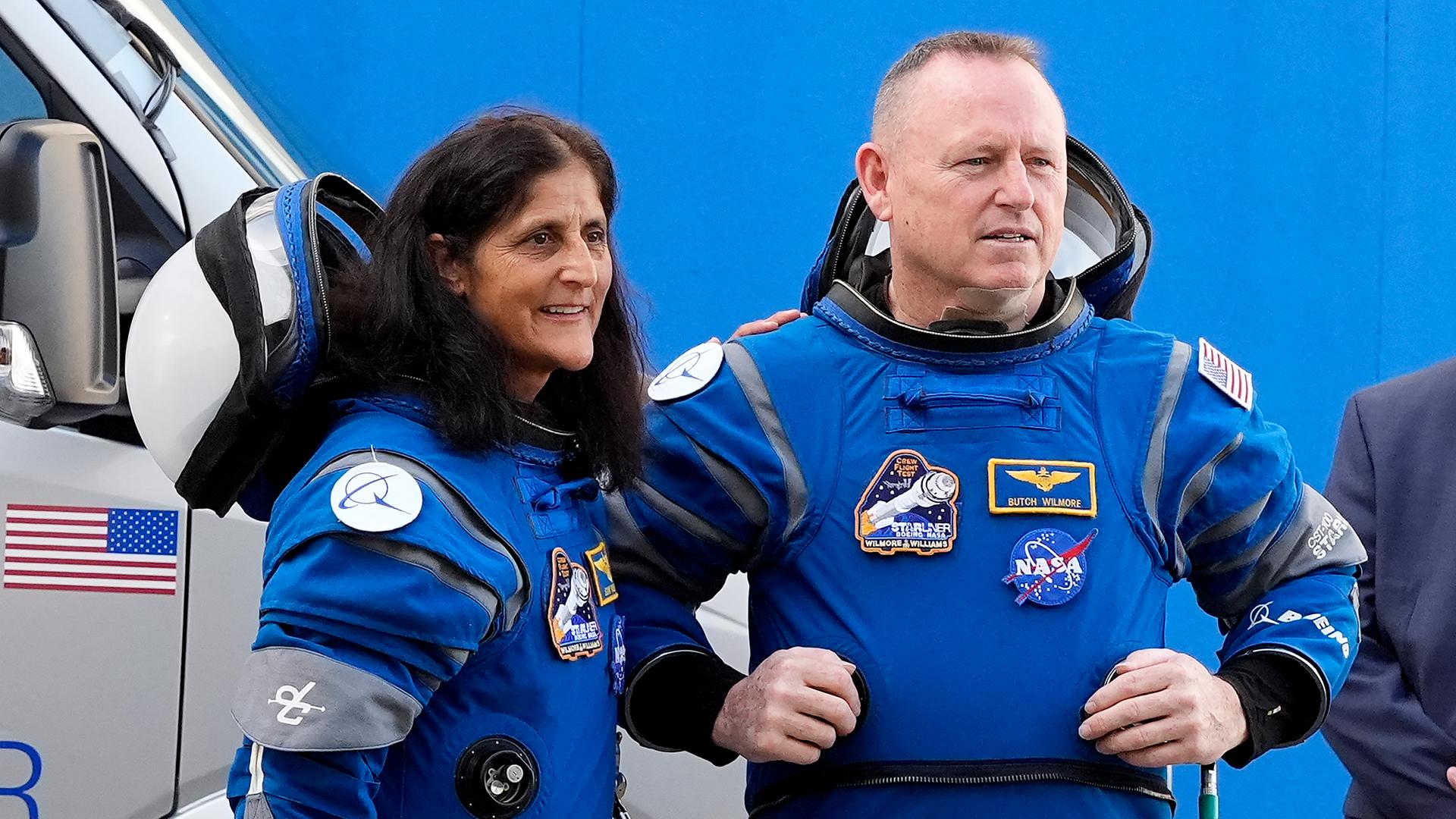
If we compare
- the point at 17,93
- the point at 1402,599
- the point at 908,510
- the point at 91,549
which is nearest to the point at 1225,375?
the point at 908,510

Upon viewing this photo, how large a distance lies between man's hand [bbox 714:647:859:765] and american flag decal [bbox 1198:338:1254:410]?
2.22 feet

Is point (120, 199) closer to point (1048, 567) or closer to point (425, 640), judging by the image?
point (425, 640)

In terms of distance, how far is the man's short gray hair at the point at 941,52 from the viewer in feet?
7.09

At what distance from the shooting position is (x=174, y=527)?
2.46 meters

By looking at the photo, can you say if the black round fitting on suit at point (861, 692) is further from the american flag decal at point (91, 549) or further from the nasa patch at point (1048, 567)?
the american flag decal at point (91, 549)

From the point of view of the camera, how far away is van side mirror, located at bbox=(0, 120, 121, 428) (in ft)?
7.54

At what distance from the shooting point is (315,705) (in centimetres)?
146

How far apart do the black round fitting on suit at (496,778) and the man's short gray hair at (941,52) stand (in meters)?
1.11

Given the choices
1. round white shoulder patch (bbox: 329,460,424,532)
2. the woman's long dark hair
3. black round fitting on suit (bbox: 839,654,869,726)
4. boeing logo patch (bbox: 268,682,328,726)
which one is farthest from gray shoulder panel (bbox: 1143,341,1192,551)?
boeing logo patch (bbox: 268,682,328,726)

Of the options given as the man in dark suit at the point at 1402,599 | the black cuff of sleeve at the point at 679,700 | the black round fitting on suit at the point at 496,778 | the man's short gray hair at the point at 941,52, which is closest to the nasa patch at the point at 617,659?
the black cuff of sleeve at the point at 679,700

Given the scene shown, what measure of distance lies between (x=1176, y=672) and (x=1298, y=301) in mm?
2906

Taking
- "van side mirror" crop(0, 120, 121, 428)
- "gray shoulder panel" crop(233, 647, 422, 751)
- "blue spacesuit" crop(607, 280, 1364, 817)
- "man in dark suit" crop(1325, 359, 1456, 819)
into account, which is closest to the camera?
"gray shoulder panel" crop(233, 647, 422, 751)

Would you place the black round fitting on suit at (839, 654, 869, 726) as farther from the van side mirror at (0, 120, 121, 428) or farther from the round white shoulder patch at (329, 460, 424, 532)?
the van side mirror at (0, 120, 121, 428)

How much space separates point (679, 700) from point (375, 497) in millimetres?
639
